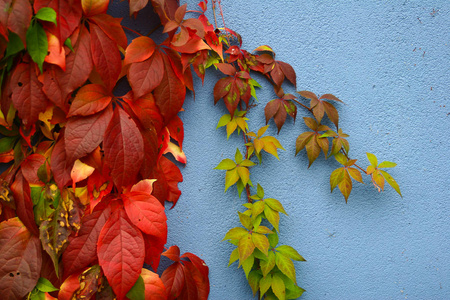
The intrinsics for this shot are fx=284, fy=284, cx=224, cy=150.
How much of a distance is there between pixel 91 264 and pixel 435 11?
1.44 m

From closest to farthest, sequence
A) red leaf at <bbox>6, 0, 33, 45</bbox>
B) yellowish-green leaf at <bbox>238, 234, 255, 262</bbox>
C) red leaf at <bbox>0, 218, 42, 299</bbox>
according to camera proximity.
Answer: red leaf at <bbox>6, 0, 33, 45</bbox>
red leaf at <bbox>0, 218, 42, 299</bbox>
yellowish-green leaf at <bbox>238, 234, 255, 262</bbox>

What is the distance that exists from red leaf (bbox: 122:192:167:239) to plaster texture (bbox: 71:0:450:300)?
20 cm

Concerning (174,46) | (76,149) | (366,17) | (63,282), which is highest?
(366,17)

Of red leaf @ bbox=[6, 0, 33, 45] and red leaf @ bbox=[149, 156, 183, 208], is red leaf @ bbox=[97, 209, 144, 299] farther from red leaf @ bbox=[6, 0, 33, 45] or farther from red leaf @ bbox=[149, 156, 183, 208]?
red leaf @ bbox=[6, 0, 33, 45]

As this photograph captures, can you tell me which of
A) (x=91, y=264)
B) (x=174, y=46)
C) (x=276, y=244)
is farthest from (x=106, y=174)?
(x=276, y=244)

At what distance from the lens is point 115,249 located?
0.73 meters

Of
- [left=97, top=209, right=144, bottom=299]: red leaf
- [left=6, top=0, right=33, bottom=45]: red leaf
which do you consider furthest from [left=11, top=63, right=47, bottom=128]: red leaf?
[left=97, top=209, right=144, bottom=299]: red leaf

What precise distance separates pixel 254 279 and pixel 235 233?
19 centimetres

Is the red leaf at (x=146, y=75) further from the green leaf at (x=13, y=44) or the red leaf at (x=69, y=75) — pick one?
the green leaf at (x=13, y=44)

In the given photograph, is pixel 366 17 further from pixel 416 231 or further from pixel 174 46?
pixel 416 231

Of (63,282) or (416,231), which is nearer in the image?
(63,282)

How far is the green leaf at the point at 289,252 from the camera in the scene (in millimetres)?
942

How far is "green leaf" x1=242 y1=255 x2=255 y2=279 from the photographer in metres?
0.90

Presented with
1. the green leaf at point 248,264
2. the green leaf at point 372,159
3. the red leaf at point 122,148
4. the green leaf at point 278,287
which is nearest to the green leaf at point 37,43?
the red leaf at point 122,148
